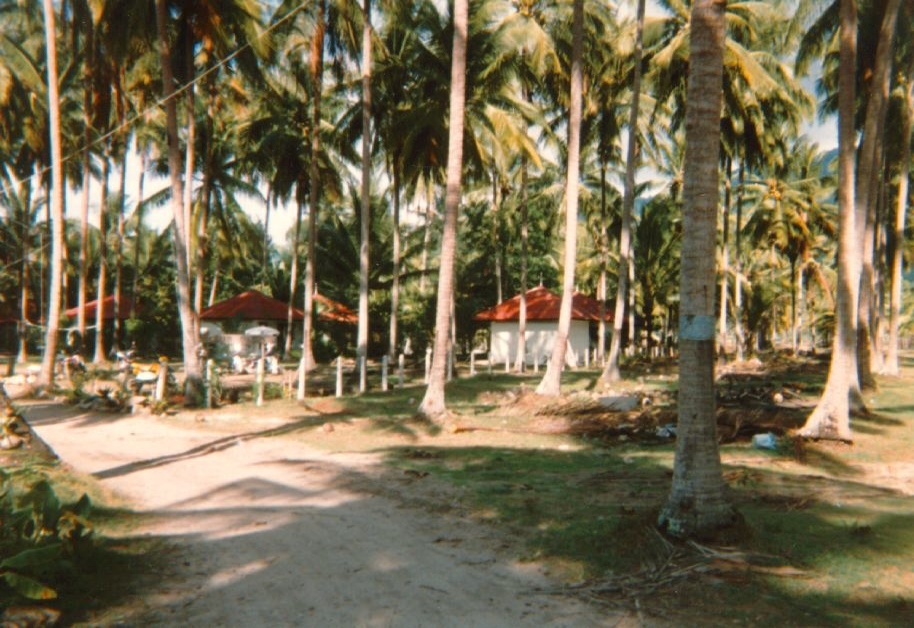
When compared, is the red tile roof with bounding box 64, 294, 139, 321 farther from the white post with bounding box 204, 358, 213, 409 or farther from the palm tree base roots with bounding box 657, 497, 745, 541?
the palm tree base roots with bounding box 657, 497, 745, 541

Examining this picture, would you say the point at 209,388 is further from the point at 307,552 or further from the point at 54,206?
the point at 307,552

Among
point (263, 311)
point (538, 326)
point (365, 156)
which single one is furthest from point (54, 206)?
point (538, 326)

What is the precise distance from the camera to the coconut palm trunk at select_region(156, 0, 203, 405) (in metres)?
15.4

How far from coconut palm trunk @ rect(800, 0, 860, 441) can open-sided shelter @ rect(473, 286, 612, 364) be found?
21.2 m

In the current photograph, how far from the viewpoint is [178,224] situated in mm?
15930

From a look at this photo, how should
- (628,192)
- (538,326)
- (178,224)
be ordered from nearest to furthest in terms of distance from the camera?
(178,224), (628,192), (538,326)

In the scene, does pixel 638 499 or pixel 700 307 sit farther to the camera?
pixel 638 499

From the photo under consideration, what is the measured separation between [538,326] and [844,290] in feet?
73.3

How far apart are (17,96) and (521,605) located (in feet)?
73.2

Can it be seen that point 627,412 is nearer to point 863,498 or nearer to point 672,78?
point 863,498

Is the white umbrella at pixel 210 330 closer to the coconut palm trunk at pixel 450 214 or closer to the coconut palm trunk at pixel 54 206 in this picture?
the coconut palm trunk at pixel 54 206

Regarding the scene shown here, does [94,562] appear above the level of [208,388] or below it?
below

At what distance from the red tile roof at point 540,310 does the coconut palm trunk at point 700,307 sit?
26674mm

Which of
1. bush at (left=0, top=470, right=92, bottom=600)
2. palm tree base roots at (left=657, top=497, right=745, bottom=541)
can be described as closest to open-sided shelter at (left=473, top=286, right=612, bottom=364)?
palm tree base roots at (left=657, top=497, right=745, bottom=541)
